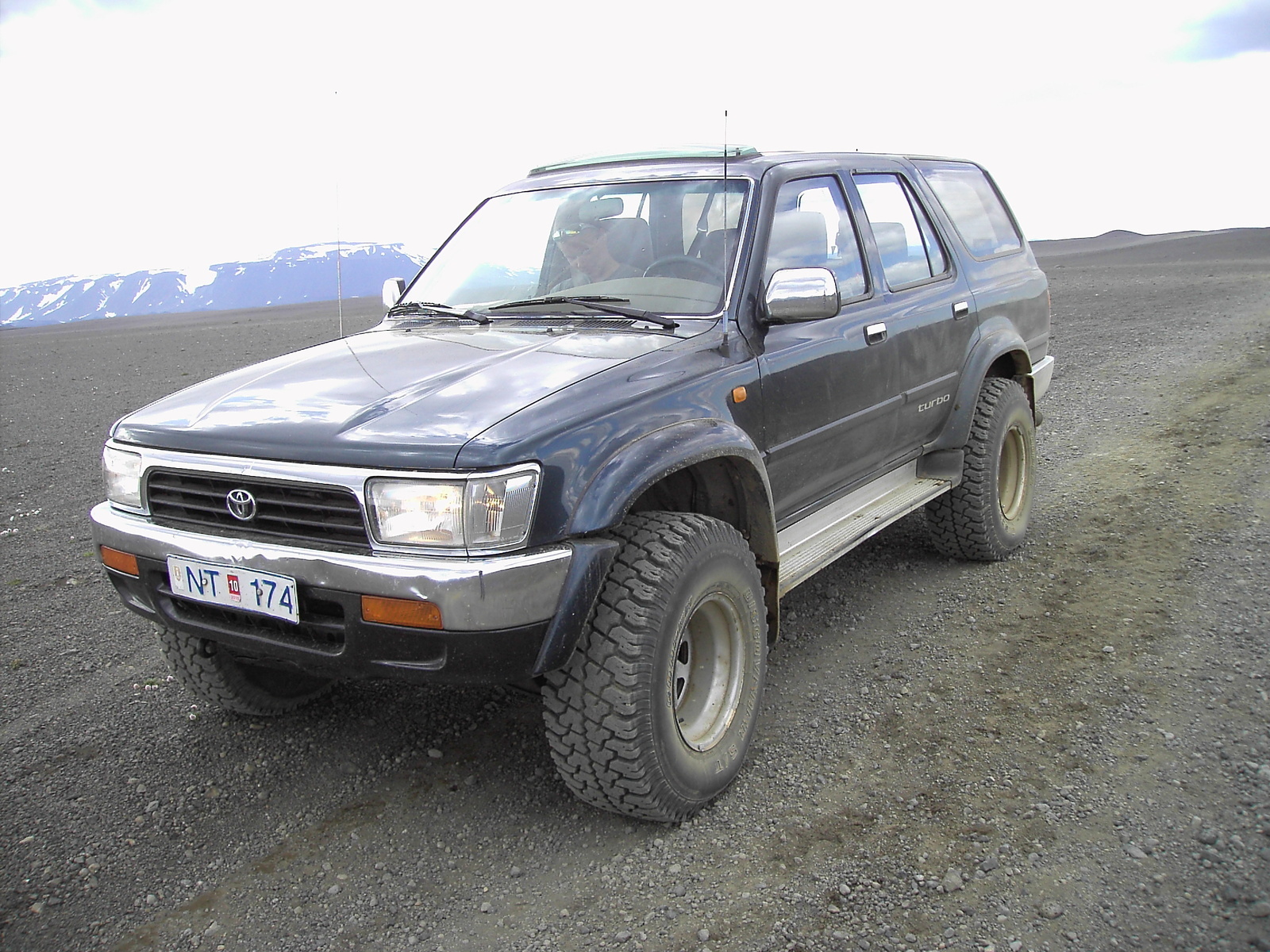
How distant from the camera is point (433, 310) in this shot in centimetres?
382

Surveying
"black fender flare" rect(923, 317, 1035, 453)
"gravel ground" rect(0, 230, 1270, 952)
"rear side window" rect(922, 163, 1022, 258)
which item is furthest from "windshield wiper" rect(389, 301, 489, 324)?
"rear side window" rect(922, 163, 1022, 258)

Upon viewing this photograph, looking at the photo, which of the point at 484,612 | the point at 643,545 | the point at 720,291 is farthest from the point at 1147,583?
the point at 484,612

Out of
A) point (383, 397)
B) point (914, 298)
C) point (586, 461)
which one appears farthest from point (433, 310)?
point (914, 298)

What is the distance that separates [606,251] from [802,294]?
836 millimetres

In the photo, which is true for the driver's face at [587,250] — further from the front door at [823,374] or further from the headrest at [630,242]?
the front door at [823,374]

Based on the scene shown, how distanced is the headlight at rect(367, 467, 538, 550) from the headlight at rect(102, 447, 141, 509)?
37.1 inches

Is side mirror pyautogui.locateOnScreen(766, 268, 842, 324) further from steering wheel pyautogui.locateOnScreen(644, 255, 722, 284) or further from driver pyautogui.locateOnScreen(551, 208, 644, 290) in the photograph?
driver pyautogui.locateOnScreen(551, 208, 644, 290)

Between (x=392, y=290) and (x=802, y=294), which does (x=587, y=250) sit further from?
(x=392, y=290)

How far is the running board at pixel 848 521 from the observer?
3.62 m

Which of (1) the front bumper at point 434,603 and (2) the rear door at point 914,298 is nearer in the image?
(1) the front bumper at point 434,603

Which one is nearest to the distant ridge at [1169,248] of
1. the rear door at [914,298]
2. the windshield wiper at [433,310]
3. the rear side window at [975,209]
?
the rear side window at [975,209]

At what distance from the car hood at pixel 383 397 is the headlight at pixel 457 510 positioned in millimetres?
67

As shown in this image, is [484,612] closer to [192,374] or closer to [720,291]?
[720,291]

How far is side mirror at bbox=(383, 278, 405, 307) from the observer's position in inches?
167
